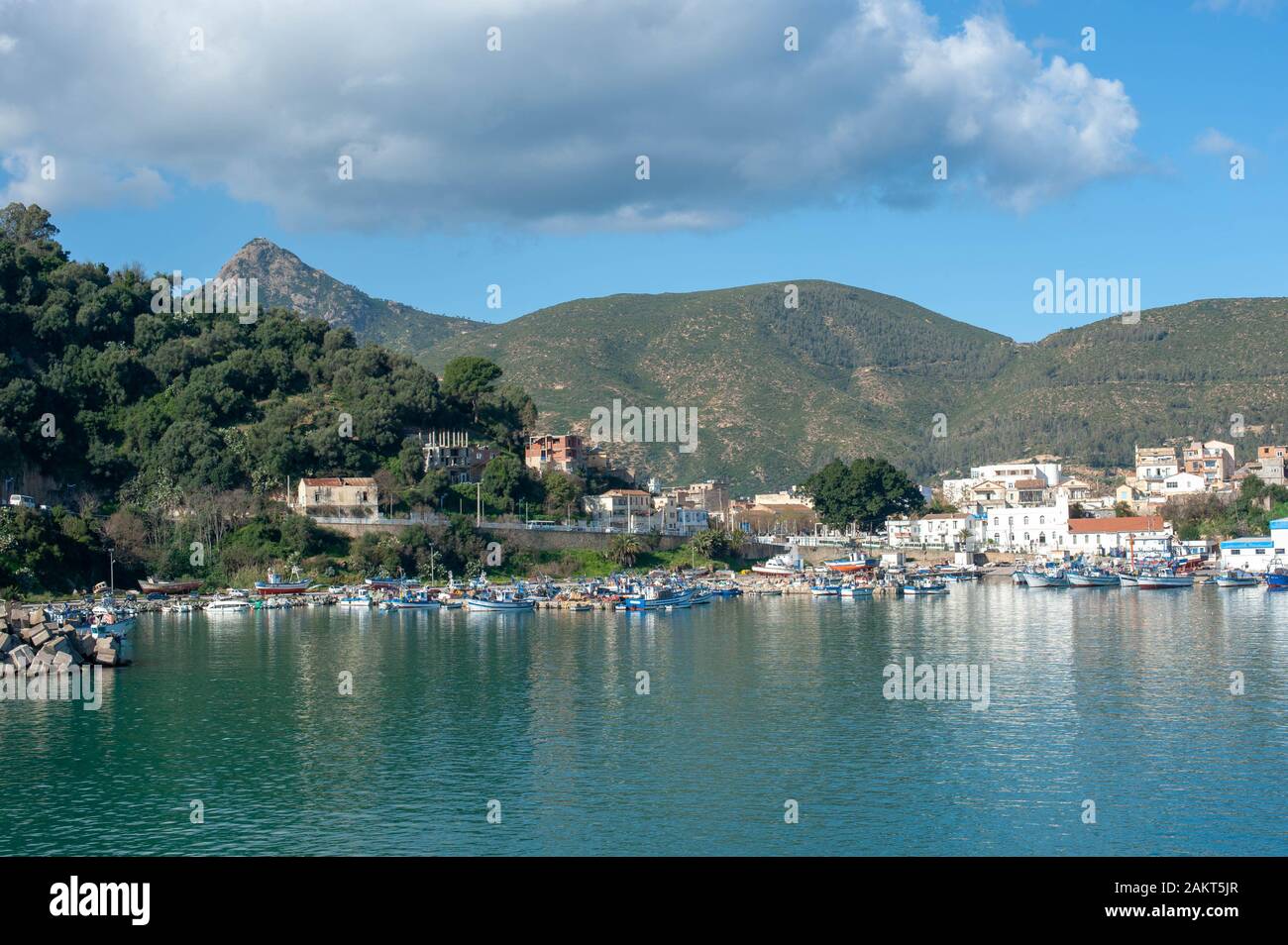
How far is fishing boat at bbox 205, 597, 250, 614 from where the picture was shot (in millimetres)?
59688

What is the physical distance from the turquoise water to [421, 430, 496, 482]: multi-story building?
4050cm

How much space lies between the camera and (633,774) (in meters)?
20.9

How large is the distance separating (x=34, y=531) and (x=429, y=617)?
20.5m

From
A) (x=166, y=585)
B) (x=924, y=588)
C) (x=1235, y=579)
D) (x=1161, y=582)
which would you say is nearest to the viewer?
(x=166, y=585)

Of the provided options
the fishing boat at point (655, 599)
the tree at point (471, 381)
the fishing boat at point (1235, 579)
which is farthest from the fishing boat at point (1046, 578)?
the tree at point (471, 381)

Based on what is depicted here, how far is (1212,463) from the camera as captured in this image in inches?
4289

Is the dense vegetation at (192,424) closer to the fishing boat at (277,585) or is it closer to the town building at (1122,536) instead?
the fishing boat at (277,585)

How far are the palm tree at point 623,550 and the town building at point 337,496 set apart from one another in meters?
15.1

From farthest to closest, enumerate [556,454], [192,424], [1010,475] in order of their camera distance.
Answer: [1010,475] < [556,454] < [192,424]

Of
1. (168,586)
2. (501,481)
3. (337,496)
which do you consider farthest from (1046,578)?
(168,586)

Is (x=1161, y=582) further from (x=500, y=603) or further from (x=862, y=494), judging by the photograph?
(x=500, y=603)

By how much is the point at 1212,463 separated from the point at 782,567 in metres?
52.4
